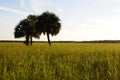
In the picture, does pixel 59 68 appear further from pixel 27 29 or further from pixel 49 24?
pixel 27 29

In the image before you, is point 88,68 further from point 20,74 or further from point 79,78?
point 20,74

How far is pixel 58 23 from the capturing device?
53.7m

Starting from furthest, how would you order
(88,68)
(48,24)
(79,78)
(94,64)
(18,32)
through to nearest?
(18,32), (48,24), (94,64), (88,68), (79,78)

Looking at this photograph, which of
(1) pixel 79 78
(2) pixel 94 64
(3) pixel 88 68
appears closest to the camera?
(1) pixel 79 78

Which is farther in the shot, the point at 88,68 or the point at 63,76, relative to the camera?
the point at 88,68

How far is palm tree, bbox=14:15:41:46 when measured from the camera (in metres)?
55.2

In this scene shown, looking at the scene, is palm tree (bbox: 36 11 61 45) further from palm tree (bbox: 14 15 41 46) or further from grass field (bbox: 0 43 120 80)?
grass field (bbox: 0 43 120 80)

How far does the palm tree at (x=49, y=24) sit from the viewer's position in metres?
53.2

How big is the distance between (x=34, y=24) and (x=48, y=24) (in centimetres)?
308

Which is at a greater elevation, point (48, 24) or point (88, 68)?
point (48, 24)

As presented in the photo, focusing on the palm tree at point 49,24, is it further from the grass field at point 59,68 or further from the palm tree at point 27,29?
the grass field at point 59,68

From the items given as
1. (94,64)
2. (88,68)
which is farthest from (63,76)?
(94,64)

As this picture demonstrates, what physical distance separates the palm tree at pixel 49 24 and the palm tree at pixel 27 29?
1.65 metres

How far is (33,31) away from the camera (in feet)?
182
